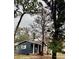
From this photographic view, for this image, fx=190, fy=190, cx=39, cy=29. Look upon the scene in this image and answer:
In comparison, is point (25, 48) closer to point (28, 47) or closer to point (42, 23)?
point (28, 47)

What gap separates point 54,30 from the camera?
168 cm

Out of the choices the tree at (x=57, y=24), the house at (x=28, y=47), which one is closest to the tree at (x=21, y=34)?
the house at (x=28, y=47)

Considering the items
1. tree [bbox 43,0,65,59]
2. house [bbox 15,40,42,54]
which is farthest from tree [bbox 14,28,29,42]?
tree [bbox 43,0,65,59]

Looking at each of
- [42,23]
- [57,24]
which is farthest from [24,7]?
[57,24]

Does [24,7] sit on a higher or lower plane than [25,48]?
higher

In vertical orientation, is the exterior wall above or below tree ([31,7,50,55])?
below

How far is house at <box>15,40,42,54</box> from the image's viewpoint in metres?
1.62

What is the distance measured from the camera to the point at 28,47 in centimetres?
164

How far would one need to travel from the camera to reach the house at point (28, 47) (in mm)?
1624

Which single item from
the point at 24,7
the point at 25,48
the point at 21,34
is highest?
the point at 24,7

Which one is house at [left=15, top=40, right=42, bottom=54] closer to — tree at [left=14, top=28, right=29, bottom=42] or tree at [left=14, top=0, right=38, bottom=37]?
tree at [left=14, top=28, right=29, bottom=42]
